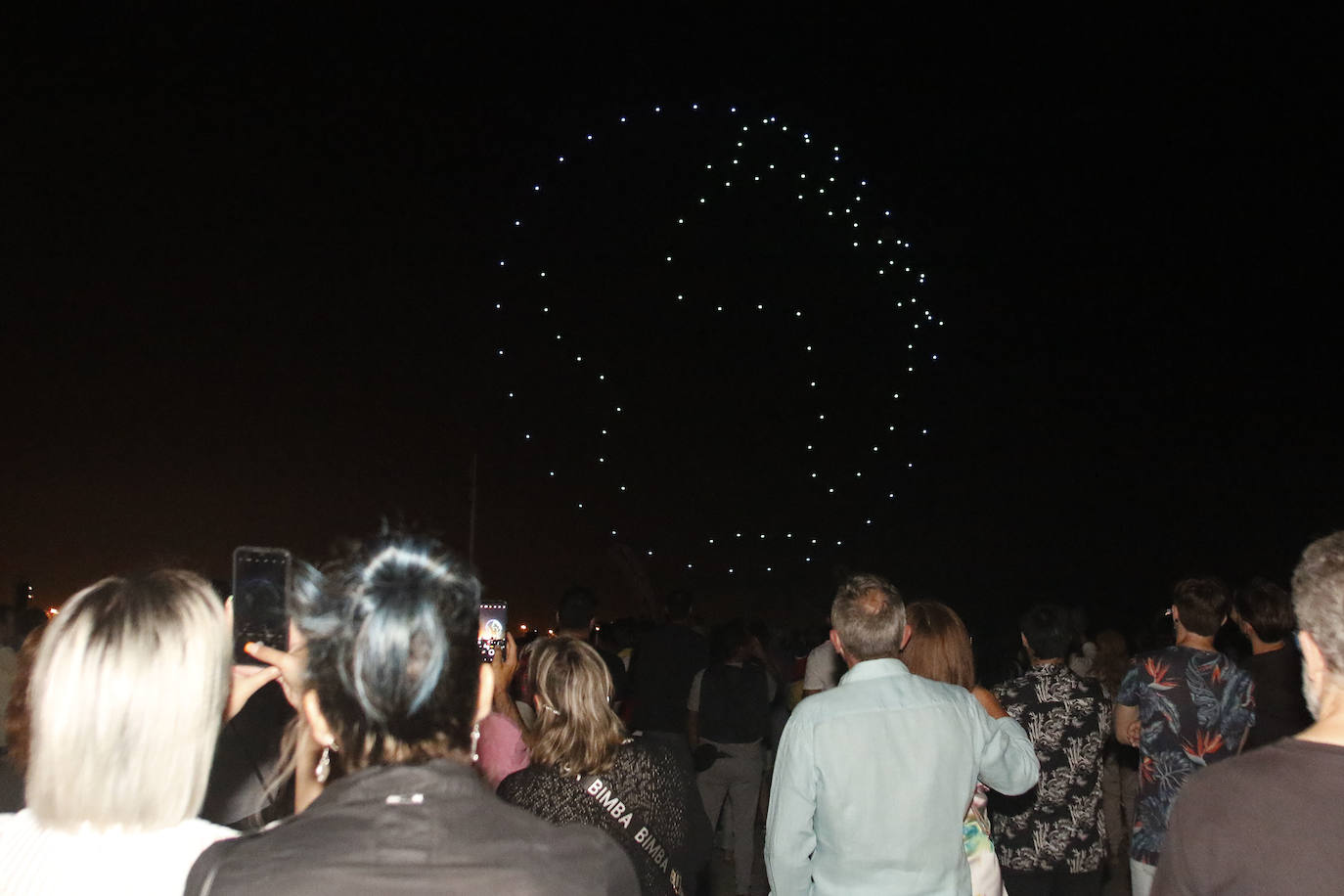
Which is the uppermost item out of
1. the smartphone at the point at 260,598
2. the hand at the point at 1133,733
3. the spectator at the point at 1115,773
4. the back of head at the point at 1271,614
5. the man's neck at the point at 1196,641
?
the smartphone at the point at 260,598

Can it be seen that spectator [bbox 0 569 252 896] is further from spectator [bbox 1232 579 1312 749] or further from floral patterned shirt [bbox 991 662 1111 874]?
spectator [bbox 1232 579 1312 749]

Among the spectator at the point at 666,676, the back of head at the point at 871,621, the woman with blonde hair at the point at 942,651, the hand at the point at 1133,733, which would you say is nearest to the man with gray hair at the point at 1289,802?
the back of head at the point at 871,621

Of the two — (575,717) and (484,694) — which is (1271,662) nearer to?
(575,717)

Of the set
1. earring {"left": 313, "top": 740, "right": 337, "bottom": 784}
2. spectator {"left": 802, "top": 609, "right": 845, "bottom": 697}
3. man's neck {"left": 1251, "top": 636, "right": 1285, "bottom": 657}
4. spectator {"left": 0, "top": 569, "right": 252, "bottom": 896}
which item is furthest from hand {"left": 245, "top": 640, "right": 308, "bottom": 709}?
spectator {"left": 802, "top": 609, "right": 845, "bottom": 697}

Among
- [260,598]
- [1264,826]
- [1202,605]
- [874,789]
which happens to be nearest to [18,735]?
[260,598]

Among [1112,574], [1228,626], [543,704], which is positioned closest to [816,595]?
[1112,574]

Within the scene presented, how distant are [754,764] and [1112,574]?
555 inches

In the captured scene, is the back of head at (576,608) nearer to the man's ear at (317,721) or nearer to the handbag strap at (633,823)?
the handbag strap at (633,823)

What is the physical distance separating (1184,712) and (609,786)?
2.38 meters

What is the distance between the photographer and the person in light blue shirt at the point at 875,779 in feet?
10.1

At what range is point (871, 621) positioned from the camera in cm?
324

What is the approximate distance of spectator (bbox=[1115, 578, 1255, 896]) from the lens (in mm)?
4156

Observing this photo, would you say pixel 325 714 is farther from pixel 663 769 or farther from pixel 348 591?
pixel 663 769

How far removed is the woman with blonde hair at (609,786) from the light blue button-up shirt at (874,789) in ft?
0.89
